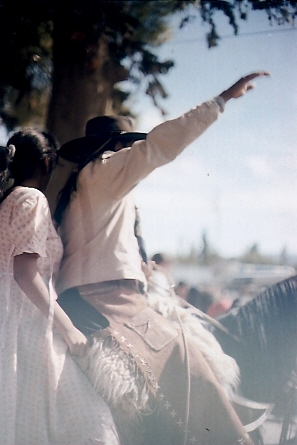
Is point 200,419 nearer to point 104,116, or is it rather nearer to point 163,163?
point 163,163

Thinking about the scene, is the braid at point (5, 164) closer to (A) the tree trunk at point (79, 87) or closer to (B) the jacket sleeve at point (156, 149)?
(A) the tree trunk at point (79, 87)

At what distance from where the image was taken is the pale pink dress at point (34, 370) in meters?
1.83

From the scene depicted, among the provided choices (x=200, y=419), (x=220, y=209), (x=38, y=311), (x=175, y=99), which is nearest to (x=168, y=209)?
(x=220, y=209)

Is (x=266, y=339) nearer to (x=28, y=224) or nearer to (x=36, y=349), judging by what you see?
(x=36, y=349)

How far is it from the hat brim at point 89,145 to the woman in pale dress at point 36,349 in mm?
225

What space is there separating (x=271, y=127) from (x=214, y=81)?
30 cm

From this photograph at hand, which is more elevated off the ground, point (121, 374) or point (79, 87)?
point (79, 87)

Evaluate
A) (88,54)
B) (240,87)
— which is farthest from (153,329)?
(88,54)

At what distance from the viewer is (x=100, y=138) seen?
2.06m

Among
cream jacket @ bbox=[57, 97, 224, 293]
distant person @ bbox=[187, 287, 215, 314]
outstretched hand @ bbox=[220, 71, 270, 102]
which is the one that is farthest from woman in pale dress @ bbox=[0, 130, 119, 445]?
outstretched hand @ bbox=[220, 71, 270, 102]

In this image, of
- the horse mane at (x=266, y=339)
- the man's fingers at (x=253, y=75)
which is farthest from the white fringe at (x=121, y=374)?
the man's fingers at (x=253, y=75)

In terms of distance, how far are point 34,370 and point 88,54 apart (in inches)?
51.6

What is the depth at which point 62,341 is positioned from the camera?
1911 mm

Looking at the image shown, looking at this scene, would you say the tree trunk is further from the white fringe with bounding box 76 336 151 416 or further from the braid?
the white fringe with bounding box 76 336 151 416
